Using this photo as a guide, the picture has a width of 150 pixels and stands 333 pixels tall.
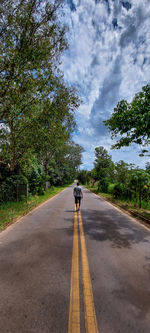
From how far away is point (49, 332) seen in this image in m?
1.92

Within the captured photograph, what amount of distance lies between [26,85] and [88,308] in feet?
27.0

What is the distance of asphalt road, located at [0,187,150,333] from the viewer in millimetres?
2078

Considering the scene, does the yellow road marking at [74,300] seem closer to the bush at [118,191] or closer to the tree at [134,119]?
the tree at [134,119]

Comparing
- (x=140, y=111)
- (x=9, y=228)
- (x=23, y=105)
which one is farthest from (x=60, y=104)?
(x=9, y=228)

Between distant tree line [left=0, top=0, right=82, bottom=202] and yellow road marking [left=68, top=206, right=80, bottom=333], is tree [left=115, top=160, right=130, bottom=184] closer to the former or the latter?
distant tree line [left=0, top=0, right=82, bottom=202]

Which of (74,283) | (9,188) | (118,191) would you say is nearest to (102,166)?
(118,191)

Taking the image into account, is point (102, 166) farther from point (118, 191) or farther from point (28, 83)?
point (28, 83)

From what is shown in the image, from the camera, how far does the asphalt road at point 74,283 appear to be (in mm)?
2078

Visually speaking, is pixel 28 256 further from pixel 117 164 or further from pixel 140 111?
pixel 117 164

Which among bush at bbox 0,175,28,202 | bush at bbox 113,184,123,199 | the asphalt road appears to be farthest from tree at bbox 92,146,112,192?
the asphalt road

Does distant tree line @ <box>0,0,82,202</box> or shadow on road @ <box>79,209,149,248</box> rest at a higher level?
distant tree line @ <box>0,0,82,202</box>

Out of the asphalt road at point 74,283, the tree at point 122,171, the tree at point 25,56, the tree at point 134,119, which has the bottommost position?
the asphalt road at point 74,283

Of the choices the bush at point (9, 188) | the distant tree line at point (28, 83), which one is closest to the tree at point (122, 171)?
the distant tree line at point (28, 83)

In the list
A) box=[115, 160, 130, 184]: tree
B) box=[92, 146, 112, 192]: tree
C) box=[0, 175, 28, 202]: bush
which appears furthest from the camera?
box=[92, 146, 112, 192]: tree
